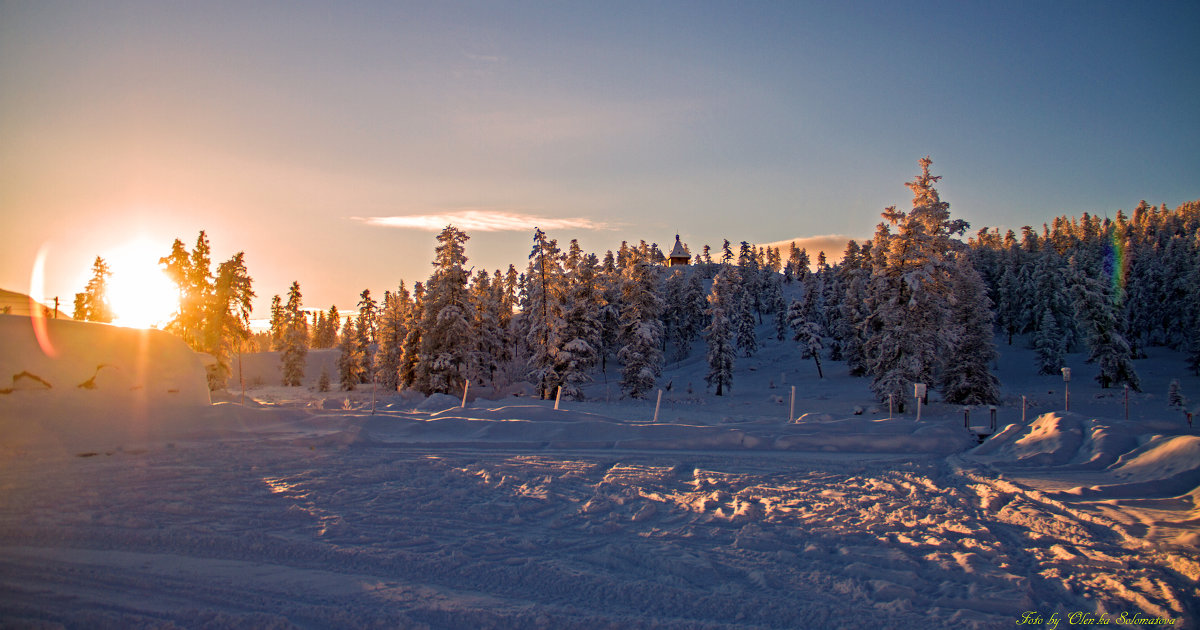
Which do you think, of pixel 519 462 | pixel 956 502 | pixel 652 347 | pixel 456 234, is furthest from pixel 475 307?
pixel 956 502

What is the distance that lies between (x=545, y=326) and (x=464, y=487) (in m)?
28.4

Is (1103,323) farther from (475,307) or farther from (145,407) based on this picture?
(145,407)

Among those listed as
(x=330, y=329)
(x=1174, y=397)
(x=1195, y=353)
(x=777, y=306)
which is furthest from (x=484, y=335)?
(x=330, y=329)

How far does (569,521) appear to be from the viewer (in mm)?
7930

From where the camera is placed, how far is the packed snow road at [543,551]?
5023mm

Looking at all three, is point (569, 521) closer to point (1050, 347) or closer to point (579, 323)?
point (579, 323)

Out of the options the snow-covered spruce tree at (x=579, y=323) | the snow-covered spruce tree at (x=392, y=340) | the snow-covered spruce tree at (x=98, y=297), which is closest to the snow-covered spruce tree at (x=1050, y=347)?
the snow-covered spruce tree at (x=579, y=323)

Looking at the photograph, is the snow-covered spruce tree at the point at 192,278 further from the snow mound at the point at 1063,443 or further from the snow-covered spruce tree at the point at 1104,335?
the snow-covered spruce tree at the point at 1104,335

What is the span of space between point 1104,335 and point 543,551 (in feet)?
189

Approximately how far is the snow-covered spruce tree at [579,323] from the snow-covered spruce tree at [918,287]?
17807mm

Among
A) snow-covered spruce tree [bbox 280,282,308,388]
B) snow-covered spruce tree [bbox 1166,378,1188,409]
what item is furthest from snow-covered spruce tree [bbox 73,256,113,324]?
snow-covered spruce tree [bbox 1166,378,1188,409]

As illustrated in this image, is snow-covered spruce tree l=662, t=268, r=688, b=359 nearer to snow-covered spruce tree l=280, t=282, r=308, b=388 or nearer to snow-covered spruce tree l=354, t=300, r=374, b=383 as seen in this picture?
snow-covered spruce tree l=354, t=300, r=374, b=383

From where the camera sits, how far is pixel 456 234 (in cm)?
3819

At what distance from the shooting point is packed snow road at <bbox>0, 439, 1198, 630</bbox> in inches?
198
